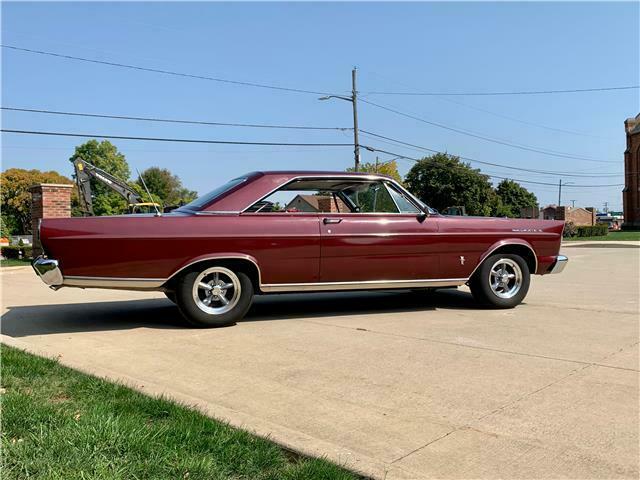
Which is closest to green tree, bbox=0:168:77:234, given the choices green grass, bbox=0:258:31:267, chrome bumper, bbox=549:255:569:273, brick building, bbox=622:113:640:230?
green grass, bbox=0:258:31:267

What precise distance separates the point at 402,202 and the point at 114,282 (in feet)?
11.6

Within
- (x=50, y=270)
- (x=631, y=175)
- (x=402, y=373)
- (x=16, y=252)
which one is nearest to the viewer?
(x=402, y=373)

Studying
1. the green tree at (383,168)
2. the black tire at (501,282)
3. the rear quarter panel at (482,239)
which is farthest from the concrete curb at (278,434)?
the green tree at (383,168)

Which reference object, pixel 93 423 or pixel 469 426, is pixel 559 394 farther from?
pixel 93 423

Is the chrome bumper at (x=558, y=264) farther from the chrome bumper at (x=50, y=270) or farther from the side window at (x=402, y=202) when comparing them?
the chrome bumper at (x=50, y=270)

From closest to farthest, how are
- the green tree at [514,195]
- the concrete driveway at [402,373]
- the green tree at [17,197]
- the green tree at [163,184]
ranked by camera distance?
the concrete driveway at [402,373] → the green tree at [17,197] → the green tree at [514,195] → the green tree at [163,184]

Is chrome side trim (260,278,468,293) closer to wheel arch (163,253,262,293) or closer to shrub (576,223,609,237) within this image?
wheel arch (163,253,262,293)

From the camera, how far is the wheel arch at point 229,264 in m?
5.96

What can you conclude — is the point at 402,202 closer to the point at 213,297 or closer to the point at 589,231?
the point at 213,297

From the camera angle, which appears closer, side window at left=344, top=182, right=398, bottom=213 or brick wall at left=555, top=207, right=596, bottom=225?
side window at left=344, top=182, right=398, bottom=213

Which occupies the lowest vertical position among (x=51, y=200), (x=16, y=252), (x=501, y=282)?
(x=16, y=252)

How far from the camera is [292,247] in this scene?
6.34 metres

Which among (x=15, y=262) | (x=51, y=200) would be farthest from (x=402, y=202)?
(x=15, y=262)

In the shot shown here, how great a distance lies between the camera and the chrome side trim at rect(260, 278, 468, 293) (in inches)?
251
